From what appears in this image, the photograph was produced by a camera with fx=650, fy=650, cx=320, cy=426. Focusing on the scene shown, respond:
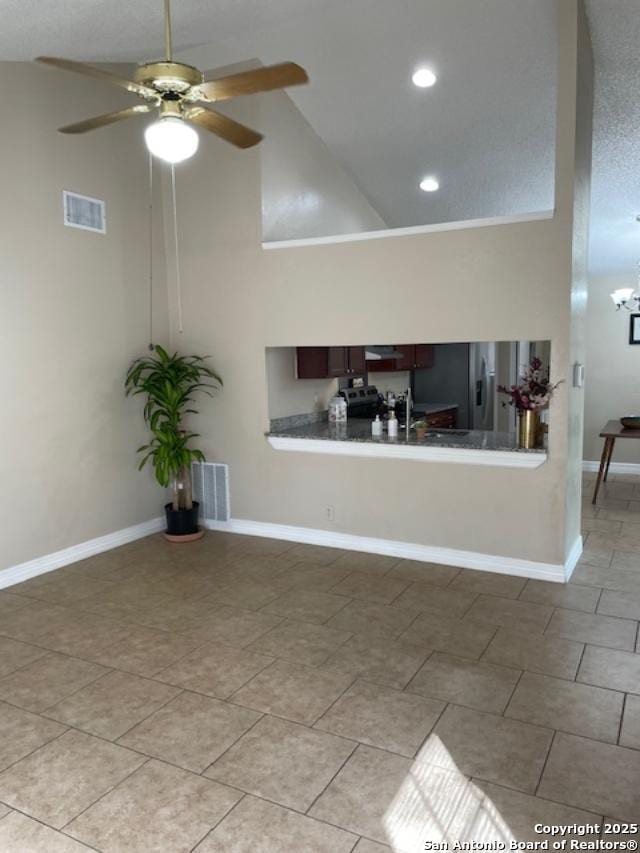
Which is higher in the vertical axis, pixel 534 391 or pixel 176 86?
pixel 176 86


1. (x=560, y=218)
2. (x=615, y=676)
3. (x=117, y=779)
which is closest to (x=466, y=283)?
(x=560, y=218)

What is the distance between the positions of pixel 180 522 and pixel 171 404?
0.94 metres

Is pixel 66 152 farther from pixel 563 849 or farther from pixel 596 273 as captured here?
pixel 596 273

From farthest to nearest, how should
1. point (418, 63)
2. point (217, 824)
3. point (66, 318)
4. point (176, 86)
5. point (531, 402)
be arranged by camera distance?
point (66, 318) < point (418, 63) < point (531, 402) < point (176, 86) < point (217, 824)

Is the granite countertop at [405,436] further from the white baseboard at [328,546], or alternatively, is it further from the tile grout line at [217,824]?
the tile grout line at [217,824]

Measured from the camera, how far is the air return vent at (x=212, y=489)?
5.29m

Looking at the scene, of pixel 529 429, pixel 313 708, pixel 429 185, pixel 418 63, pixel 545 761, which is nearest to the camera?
pixel 545 761

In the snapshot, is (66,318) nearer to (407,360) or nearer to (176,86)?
(176,86)

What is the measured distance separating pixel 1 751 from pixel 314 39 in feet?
14.8

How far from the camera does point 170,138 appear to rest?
101 inches

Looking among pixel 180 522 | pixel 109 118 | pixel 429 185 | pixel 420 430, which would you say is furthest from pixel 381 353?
pixel 109 118

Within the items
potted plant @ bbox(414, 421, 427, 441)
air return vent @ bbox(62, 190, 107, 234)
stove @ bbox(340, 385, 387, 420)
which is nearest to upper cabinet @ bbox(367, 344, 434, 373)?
stove @ bbox(340, 385, 387, 420)

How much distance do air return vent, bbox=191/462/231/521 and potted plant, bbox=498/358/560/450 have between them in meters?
2.34

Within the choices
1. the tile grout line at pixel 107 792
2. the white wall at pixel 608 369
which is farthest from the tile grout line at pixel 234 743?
the white wall at pixel 608 369
